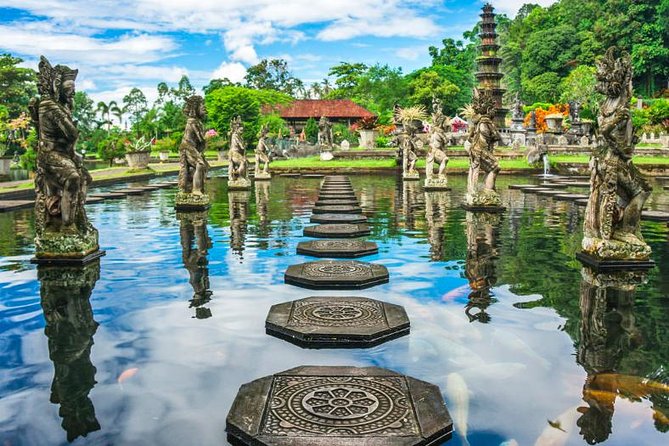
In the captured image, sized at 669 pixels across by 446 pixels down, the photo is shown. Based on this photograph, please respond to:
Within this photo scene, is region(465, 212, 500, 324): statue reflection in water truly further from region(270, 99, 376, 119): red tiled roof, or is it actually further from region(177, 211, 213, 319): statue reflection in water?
region(270, 99, 376, 119): red tiled roof

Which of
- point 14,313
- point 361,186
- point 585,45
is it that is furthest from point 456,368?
point 585,45

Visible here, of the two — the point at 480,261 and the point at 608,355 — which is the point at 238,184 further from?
the point at 608,355

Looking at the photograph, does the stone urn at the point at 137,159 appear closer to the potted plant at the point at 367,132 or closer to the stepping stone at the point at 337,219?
the potted plant at the point at 367,132

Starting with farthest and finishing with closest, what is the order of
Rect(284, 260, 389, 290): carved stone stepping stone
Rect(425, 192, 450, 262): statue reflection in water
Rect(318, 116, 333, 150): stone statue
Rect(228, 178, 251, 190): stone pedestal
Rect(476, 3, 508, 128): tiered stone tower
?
Rect(476, 3, 508, 128): tiered stone tower, Rect(318, 116, 333, 150): stone statue, Rect(228, 178, 251, 190): stone pedestal, Rect(425, 192, 450, 262): statue reflection in water, Rect(284, 260, 389, 290): carved stone stepping stone

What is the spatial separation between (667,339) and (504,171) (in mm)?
23250

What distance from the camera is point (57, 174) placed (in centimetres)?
765

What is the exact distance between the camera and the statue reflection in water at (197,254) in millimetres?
6094

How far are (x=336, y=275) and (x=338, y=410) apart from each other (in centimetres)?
339

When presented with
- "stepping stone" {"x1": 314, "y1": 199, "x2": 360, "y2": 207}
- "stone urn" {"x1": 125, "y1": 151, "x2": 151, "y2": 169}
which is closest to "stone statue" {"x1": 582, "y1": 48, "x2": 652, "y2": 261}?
"stepping stone" {"x1": 314, "y1": 199, "x2": 360, "y2": 207}

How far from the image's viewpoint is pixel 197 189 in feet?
45.9

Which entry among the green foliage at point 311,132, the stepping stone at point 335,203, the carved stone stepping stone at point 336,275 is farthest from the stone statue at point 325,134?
the carved stone stepping stone at point 336,275

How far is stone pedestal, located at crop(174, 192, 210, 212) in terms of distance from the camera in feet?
45.4

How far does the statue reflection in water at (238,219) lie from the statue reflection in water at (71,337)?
7.29ft

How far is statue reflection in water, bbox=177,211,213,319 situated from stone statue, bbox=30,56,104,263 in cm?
148
